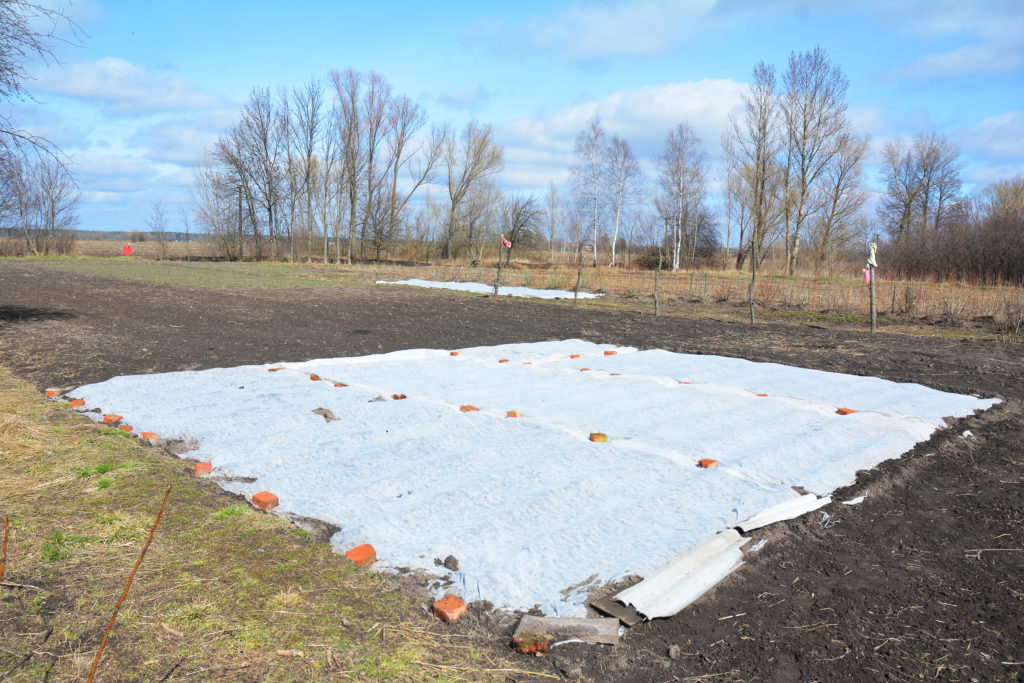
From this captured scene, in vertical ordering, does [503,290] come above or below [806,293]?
below

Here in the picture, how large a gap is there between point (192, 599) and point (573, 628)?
1302mm

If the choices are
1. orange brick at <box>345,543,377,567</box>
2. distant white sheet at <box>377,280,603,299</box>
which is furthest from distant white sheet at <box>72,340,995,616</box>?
distant white sheet at <box>377,280,603,299</box>

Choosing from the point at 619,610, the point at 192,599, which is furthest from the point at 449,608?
the point at 192,599

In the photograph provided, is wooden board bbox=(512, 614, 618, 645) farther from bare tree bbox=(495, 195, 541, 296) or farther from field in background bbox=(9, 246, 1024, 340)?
bare tree bbox=(495, 195, 541, 296)

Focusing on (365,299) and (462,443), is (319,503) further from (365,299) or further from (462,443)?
(365,299)

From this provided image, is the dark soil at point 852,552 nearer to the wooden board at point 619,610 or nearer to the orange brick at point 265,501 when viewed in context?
the wooden board at point 619,610

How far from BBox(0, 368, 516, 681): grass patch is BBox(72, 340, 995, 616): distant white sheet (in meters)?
0.25

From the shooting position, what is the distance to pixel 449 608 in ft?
6.83

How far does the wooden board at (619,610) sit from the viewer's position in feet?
6.75

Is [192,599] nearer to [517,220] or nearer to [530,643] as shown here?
[530,643]

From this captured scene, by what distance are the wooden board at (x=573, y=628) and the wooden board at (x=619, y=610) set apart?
44 mm

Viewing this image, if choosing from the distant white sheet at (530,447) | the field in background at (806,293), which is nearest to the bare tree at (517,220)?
the field in background at (806,293)

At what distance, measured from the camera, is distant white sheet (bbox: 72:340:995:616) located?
98.5 inches

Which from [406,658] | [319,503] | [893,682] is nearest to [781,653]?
[893,682]
